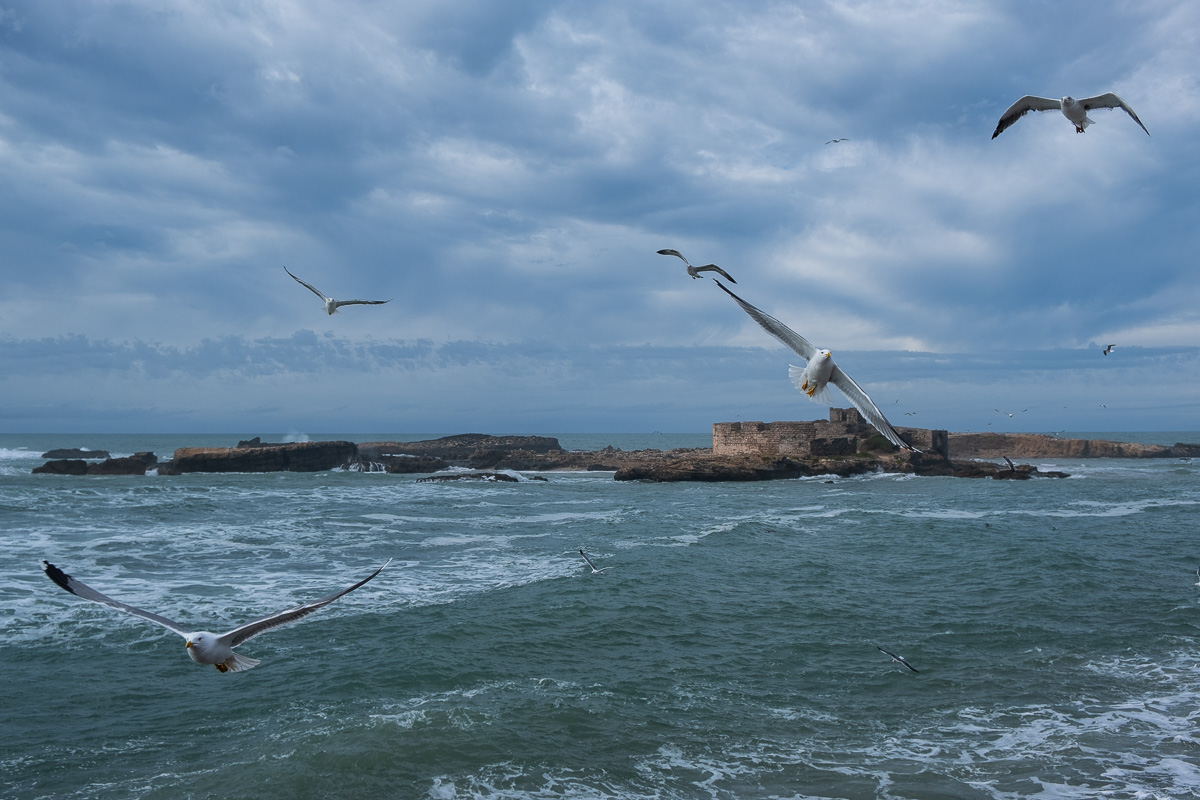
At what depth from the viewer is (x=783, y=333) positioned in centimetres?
708

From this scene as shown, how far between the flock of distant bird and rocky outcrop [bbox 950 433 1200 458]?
7127cm

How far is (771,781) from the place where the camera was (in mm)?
6223

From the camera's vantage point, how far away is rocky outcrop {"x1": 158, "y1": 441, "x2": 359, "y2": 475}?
43875mm

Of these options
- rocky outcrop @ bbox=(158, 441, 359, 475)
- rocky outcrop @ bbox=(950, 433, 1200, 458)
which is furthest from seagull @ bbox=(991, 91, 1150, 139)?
rocky outcrop @ bbox=(950, 433, 1200, 458)

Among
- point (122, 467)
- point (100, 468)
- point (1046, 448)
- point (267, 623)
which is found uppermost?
point (1046, 448)

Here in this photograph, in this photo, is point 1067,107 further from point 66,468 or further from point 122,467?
point 66,468

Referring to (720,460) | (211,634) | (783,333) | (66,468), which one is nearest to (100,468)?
(66,468)

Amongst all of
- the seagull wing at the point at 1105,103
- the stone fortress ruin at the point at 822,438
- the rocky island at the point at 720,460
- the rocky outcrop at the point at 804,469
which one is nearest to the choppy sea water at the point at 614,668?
the seagull wing at the point at 1105,103

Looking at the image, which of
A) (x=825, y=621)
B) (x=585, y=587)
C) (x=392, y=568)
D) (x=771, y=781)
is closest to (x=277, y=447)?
(x=392, y=568)

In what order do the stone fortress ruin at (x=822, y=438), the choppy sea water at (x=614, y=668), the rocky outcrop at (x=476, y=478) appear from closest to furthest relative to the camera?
the choppy sea water at (x=614, y=668) < the rocky outcrop at (x=476, y=478) < the stone fortress ruin at (x=822, y=438)

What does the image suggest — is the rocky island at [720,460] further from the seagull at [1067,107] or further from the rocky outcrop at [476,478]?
the seagull at [1067,107]

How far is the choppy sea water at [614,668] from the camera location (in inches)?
254

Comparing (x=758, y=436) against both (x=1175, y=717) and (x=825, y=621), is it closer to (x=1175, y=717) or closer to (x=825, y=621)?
(x=825, y=621)

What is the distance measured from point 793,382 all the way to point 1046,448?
3030 inches
